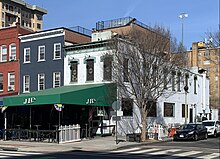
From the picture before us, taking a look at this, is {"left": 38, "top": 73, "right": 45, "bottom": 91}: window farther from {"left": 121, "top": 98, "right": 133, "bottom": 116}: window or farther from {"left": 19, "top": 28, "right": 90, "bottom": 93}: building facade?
{"left": 121, "top": 98, "right": 133, "bottom": 116}: window

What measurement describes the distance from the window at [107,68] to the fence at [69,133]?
18.2 feet

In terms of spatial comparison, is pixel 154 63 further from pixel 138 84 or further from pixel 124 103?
pixel 124 103

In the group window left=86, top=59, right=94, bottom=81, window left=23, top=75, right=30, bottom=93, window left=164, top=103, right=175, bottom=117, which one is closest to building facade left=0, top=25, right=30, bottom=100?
window left=23, top=75, right=30, bottom=93

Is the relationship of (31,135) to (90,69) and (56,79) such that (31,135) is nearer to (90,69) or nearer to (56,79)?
(56,79)

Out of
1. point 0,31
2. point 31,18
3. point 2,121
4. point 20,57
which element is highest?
point 31,18

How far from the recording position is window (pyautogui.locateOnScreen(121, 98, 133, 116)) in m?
31.7

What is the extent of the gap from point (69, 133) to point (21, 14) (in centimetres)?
9851

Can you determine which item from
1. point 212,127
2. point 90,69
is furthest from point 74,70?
point 212,127

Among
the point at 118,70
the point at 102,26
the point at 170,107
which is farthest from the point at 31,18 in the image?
the point at 118,70

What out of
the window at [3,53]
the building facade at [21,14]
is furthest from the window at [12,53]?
the building facade at [21,14]

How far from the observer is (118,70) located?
2939cm

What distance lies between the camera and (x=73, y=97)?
27.1 meters

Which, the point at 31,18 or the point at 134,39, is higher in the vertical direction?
the point at 31,18

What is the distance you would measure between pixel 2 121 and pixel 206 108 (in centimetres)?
2572
